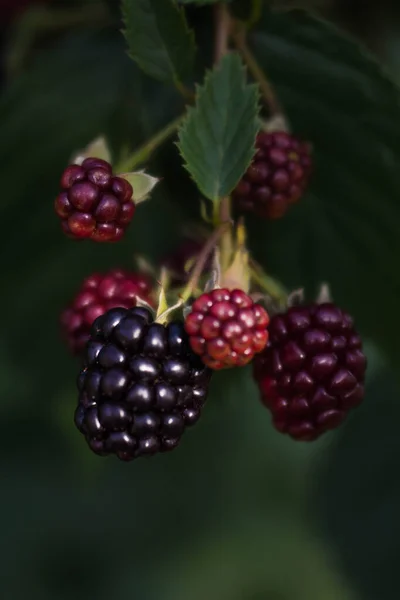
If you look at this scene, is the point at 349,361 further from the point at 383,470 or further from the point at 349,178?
the point at 383,470

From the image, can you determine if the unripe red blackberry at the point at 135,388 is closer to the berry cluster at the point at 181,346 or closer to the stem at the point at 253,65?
the berry cluster at the point at 181,346

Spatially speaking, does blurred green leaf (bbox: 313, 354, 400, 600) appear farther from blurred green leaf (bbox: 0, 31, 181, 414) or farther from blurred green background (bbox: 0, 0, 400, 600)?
blurred green leaf (bbox: 0, 31, 181, 414)

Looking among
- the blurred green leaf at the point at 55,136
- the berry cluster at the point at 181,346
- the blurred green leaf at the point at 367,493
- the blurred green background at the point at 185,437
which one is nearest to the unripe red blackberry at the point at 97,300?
the berry cluster at the point at 181,346

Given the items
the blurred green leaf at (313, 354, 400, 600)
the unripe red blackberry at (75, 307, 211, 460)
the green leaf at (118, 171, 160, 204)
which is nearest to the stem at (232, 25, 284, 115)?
the green leaf at (118, 171, 160, 204)

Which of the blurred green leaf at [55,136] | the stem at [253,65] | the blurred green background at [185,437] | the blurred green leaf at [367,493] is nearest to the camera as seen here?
the stem at [253,65]

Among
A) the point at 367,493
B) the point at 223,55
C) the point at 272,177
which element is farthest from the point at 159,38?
the point at 367,493

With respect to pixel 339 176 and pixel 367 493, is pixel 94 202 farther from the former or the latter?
pixel 367 493

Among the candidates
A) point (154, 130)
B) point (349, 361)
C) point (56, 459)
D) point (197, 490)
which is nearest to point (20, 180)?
point (154, 130)
